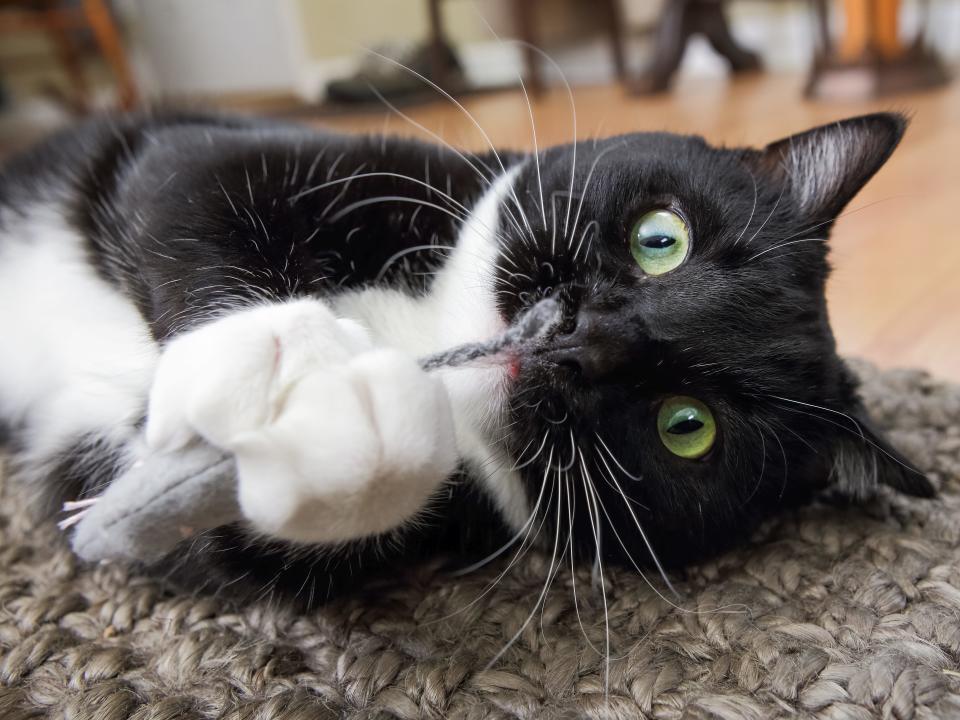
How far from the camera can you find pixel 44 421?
91cm

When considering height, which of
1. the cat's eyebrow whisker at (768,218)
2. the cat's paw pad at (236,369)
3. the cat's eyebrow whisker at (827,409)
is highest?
the cat's paw pad at (236,369)

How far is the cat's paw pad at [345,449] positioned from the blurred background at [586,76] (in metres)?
0.62

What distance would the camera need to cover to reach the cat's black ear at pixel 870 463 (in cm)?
78

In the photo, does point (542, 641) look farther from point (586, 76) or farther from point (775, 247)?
point (586, 76)

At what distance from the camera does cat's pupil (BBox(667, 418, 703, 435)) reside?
740 mm

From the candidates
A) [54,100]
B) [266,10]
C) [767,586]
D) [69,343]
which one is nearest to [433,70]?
[266,10]

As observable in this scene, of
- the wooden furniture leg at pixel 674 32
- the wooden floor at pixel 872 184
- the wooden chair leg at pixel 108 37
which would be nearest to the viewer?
the wooden floor at pixel 872 184

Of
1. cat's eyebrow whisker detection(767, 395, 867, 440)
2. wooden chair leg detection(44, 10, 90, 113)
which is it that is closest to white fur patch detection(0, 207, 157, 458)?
cat's eyebrow whisker detection(767, 395, 867, 440)

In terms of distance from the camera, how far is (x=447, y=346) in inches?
31.1

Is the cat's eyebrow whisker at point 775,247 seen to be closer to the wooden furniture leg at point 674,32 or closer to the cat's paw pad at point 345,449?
the cat's paw pad at point 345,449

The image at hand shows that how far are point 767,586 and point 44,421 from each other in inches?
31.9

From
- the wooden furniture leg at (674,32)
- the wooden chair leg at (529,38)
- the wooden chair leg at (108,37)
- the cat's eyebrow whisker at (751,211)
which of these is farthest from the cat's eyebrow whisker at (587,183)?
the wooden chair leg at (108,37)

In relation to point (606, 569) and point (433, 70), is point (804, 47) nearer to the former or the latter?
point (433, 70)

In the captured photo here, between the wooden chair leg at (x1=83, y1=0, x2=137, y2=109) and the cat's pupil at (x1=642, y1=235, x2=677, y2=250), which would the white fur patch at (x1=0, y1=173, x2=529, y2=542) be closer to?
the cat's pupil at (x1=642, y1=235, x2=677, y2=250)
